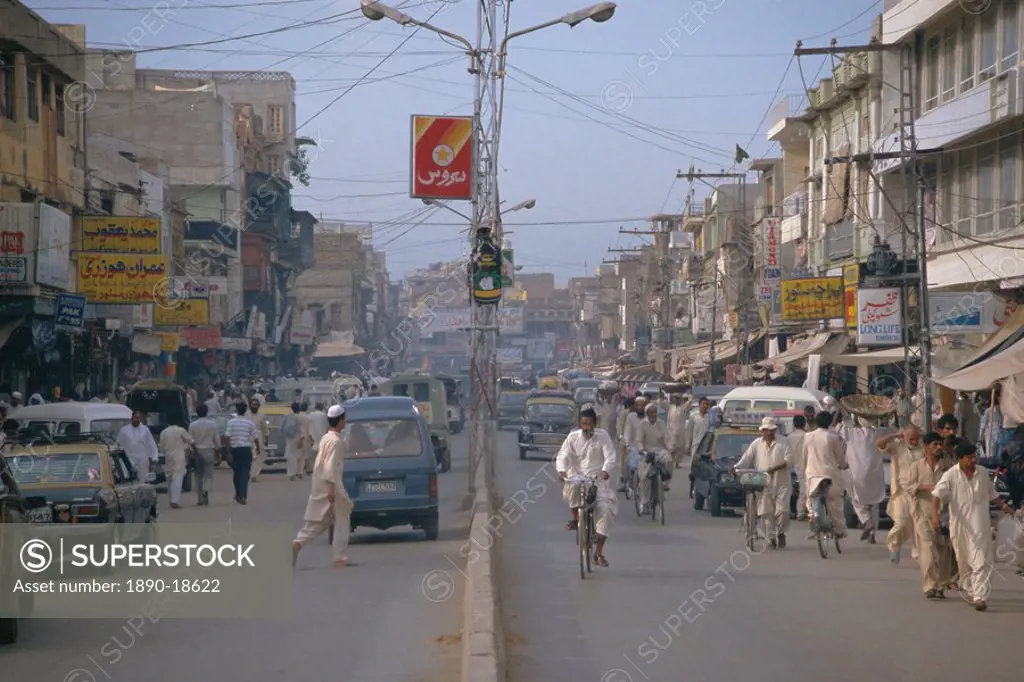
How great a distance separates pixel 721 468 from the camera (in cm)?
2212

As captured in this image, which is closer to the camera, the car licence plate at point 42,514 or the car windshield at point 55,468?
the car licence plate at point 42,514

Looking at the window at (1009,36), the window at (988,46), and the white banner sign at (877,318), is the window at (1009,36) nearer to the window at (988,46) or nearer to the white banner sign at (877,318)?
the window at (988,46)

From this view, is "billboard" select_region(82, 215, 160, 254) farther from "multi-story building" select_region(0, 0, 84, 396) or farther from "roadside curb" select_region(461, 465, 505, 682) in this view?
"roadside curb" select_region(461, 465, 505, 682)

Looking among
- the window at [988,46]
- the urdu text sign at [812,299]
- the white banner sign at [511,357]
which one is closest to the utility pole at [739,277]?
the urdu text sign at [812,299]

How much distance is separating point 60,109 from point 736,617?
28.8 m

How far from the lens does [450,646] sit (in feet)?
34.2

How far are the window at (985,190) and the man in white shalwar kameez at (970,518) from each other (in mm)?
18662

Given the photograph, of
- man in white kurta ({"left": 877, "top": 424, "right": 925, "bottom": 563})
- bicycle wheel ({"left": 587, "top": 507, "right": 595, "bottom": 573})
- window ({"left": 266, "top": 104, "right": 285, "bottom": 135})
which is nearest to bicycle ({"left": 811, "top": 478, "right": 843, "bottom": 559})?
man in white kurta ({"left": 877, "top": 424, "right": 925, "bottom": 563})

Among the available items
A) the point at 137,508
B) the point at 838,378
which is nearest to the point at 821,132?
the point at 838,378

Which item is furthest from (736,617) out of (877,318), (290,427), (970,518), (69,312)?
(69,312)

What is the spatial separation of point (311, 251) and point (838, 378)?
46.3m

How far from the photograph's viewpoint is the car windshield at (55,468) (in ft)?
46.6

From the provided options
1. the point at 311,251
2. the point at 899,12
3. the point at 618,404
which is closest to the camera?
the point at 899,12

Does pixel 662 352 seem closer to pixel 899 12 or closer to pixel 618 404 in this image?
pixel 618 404
